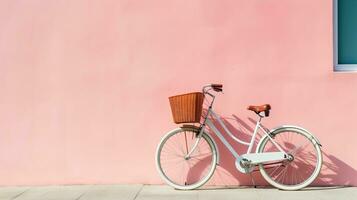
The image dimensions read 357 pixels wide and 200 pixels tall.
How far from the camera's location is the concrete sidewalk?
226 inches

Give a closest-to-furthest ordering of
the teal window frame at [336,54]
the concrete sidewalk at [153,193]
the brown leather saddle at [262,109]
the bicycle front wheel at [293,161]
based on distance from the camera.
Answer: the concrete sidewalk at [153,193] → the brown leather saddle at [262,109] → the bicycle front wheel at [293,161] → the teal window frame at [336,54]

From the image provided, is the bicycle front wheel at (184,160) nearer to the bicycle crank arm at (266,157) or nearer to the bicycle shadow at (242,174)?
the bicycle shadow at (242,174)

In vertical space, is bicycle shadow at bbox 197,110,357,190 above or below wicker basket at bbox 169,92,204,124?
below

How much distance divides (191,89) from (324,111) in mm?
1704

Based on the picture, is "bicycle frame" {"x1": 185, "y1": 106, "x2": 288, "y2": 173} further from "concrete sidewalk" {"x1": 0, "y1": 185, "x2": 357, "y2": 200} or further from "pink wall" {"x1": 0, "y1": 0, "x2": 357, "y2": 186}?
"concrete sidewalk" {"x1": 0, "y1": 185, "x2": 357, "y2": 200}

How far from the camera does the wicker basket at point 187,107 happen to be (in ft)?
18.9

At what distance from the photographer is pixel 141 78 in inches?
249

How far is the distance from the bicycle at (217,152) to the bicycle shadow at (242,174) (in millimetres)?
103

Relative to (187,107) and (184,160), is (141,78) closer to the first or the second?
(187,107)

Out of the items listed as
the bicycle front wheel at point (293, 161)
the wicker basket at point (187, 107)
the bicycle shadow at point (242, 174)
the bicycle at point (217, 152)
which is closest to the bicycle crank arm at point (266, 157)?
the bicycle at point (217, 152)

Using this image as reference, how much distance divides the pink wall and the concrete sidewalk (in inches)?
7.4

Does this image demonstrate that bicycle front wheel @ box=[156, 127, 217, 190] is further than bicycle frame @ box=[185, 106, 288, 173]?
Yes

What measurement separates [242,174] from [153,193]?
3.88 feet

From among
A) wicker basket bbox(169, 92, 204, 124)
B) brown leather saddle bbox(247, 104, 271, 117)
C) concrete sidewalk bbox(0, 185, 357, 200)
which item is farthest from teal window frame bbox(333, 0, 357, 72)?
wicker basket bbox(169, 92, 204, 124)
